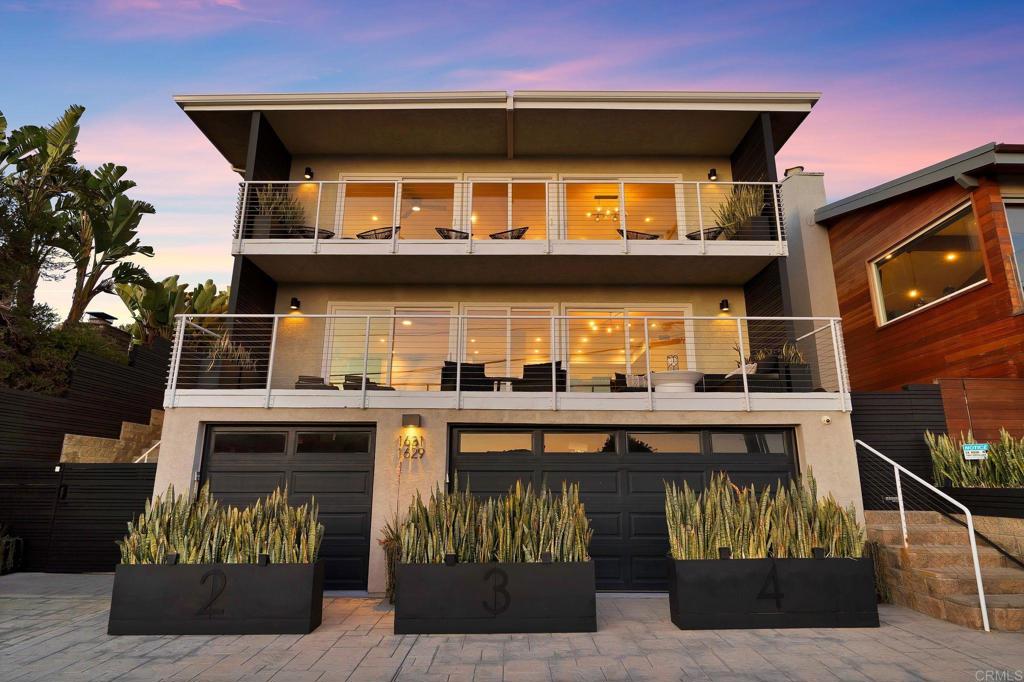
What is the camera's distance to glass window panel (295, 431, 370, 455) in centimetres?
752

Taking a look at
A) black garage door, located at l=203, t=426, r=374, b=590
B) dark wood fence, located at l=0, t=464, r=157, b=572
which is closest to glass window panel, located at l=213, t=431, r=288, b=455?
black garage door, located at l=203, t=426, r=374, b=590

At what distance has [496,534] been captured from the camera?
5.45 meters

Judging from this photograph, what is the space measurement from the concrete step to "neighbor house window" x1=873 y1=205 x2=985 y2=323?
13.8 ft

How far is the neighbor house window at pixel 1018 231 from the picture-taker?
25.8 feet

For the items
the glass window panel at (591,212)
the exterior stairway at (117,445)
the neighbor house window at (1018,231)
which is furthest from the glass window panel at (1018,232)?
the exterior stairway at (117,445)

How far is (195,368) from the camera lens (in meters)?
8.21

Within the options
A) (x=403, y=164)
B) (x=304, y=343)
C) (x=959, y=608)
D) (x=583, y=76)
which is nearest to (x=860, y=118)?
(x=583, y=76)

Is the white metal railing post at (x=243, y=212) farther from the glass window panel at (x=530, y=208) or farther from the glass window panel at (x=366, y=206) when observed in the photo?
the glass window panel at (x=530, y=208)

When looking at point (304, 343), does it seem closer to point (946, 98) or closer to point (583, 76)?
point (583, 76)

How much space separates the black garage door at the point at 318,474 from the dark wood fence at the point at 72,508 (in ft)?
5.52

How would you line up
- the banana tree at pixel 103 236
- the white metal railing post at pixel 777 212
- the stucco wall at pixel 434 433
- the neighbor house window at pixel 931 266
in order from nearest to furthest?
the stucco wall at pixel 434 433 → the neighbor house window at pixel 931 266 → the white metal railing post at pixel 777 212 → the banana tree at pixel 103 236

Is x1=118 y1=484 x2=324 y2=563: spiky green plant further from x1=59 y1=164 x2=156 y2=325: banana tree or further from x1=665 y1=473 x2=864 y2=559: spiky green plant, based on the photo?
x1=59 y1=164 x2=156 y2=325: banana tree

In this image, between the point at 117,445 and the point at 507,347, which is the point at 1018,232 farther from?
the point at 117,445

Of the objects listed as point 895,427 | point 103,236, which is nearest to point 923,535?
point 895,427
